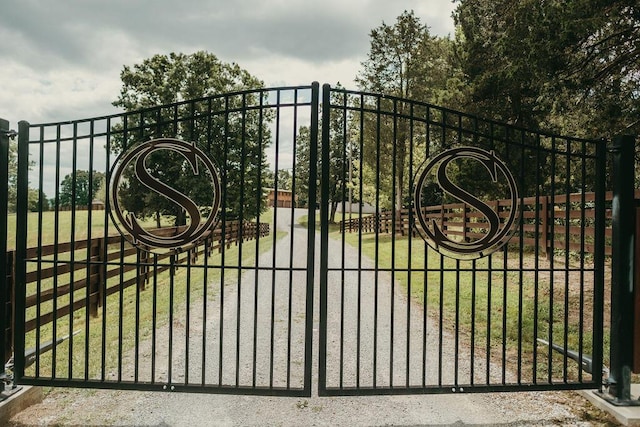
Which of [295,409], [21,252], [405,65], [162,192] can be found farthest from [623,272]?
[405,65]

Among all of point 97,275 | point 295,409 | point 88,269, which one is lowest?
point 295,409

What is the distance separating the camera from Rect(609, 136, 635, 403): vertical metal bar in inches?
148

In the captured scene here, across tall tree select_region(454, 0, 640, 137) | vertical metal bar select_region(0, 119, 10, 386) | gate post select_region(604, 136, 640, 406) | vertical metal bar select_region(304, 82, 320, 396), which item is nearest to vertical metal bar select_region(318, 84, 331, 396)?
vertical metal bar select_region(304, 82, 320, 396)

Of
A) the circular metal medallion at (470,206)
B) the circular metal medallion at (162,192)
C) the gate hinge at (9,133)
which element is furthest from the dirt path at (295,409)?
the gate hinge at (9,133)

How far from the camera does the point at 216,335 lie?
5.82m

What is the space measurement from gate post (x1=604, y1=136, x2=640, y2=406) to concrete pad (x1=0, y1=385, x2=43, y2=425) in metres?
4.98

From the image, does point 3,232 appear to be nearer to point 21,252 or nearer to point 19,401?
point 21,252

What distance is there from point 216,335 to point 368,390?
2.86 meters

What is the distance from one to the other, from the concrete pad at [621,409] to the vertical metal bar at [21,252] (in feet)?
16.3

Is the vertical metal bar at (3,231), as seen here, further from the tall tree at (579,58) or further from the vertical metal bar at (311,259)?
the tall tree at (579,58)

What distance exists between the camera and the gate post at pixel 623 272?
3771 mm

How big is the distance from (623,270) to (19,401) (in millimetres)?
5242

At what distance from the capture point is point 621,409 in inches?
142

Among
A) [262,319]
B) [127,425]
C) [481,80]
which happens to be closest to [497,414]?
[127,425]
